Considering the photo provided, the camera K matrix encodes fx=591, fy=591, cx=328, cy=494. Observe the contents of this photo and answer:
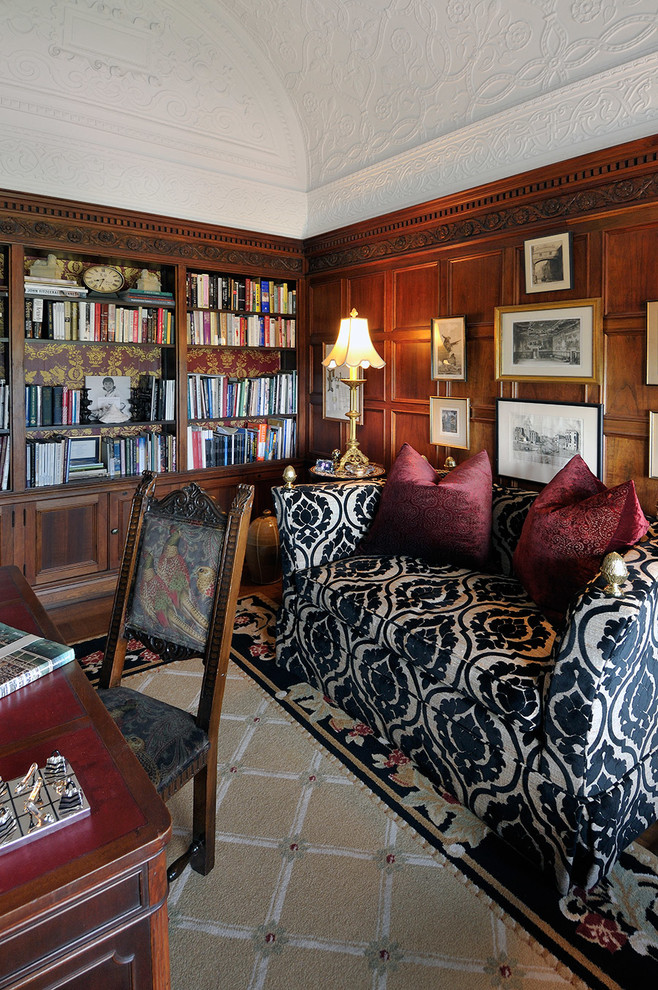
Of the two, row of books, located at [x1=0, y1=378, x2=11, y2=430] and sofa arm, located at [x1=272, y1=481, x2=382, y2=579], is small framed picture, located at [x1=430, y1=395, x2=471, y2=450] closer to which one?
sofa arm, located at [x1=272, y1=481, x2=382, y2=579]

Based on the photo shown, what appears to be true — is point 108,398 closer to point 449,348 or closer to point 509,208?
point 449,348

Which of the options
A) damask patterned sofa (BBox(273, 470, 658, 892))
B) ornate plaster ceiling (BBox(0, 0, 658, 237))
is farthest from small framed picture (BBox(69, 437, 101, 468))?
damask patterned sofa (BBox(273, 470, 658, 892))

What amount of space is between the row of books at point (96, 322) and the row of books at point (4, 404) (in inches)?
13.2

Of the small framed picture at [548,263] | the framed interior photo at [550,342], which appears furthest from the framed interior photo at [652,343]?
the small framed picture at [548,263]

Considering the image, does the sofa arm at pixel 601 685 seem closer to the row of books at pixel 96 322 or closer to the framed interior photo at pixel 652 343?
the framed interior photo at pixel 652 343

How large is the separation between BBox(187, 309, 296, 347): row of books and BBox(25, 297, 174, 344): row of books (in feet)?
0.60

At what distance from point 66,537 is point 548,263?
3.04m

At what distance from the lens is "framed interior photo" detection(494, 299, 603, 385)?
2.62 metres

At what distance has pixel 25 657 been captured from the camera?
49.5 inches

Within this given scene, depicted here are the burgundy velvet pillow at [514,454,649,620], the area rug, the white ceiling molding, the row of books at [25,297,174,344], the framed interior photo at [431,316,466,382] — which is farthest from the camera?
the row of books at [25,297,174,344]

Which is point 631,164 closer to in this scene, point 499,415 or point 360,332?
point 499,415

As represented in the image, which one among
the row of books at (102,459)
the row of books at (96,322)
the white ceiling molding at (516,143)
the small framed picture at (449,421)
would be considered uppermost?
the white ceiling molding at (516,143)

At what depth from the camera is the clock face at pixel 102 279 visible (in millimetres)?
3543

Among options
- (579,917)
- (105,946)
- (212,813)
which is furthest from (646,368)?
(105,946)
